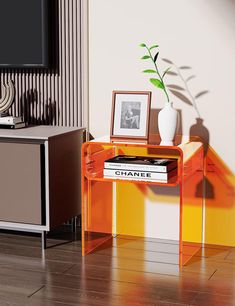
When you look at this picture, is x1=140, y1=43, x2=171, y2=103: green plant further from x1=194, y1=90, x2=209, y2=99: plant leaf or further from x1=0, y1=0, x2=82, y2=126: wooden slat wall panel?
x1=0, y1=0, x2=82, y2=126: wooden slat wall panel

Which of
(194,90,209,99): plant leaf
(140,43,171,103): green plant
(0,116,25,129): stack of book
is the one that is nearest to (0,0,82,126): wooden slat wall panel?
(0,116,25,129): stack of book

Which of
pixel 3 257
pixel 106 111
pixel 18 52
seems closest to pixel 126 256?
pixel 3 257

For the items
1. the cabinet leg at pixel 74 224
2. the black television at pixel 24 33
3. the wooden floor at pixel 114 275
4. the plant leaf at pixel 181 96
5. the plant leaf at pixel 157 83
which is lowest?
the wooden floor at pixel 114 275

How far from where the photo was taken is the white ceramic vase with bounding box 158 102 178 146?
3.43 m

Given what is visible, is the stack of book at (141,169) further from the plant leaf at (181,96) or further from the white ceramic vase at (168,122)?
the plant leaf at (181,96)

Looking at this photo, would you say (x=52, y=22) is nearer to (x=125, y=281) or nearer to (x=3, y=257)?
(x=3, y=257)

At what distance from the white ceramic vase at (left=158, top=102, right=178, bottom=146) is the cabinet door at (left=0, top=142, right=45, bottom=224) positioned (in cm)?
69

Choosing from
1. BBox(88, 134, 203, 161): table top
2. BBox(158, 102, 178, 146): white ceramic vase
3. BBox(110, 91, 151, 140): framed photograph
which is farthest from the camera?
BBox(110, 91, 151, 140): framed photograph

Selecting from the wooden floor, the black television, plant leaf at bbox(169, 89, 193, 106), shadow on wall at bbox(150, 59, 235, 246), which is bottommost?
the wooden floor

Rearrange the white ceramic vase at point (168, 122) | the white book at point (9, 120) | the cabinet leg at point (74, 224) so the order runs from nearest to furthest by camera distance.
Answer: the white ceramic vase at point (168, 122) < the white book at point (9, 120) < the cabinet leg at point (74, 224)

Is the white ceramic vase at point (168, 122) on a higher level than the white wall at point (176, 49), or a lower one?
lower

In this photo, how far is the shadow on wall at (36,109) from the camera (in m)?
3.98

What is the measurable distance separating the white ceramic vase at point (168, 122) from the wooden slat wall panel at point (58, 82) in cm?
67

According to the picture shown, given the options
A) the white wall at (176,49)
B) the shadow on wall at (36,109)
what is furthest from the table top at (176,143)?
the shadow on wall at (36,109)
